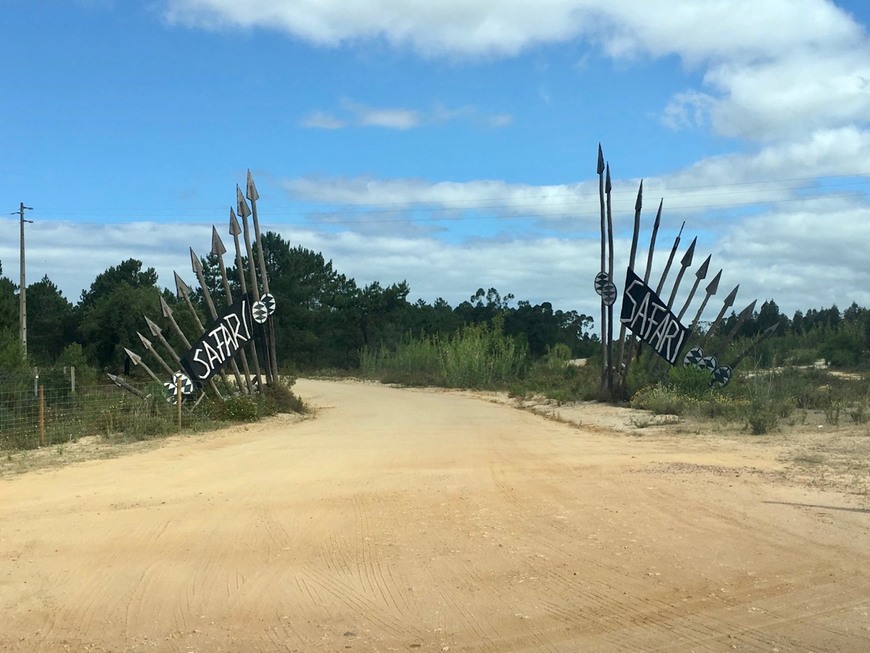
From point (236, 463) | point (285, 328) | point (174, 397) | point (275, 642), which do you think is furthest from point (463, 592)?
point (285, 328)

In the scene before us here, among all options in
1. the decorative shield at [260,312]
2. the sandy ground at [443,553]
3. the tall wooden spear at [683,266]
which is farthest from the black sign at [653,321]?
the sandy ground at [443,553]

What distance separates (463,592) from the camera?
6.87 meters

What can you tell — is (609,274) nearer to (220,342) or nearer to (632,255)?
(632,255)

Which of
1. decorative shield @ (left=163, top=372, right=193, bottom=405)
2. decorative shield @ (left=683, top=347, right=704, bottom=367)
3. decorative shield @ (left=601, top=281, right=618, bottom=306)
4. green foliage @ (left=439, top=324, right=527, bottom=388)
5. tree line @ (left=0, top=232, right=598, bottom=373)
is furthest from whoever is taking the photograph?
tree line @ (left=0, top=232, right=598, bottom=373)

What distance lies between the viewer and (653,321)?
26125 mm

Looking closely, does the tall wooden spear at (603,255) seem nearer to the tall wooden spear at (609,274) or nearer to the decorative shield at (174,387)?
the tall wooden spear at (609,274)

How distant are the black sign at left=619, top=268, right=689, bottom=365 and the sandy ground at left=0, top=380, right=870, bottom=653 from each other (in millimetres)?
11393

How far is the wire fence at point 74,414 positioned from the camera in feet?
54.6

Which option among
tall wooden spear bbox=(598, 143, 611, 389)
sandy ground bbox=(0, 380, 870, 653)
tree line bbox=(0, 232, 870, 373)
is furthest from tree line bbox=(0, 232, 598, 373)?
sandy ground bbox=(0, 380, 870, 653)

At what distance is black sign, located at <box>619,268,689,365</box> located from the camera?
85.2ft

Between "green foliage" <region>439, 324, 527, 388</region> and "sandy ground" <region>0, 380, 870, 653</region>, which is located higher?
"green foliage" <region>439, 324, 527, 388</region>

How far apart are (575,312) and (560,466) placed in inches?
2545

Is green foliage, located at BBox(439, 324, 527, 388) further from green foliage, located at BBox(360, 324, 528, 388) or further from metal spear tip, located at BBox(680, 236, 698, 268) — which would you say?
metal spear tip, located at BBox(680, 236, 698, 268)

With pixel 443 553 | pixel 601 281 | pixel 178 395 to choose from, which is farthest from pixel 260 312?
pixel 443 553
